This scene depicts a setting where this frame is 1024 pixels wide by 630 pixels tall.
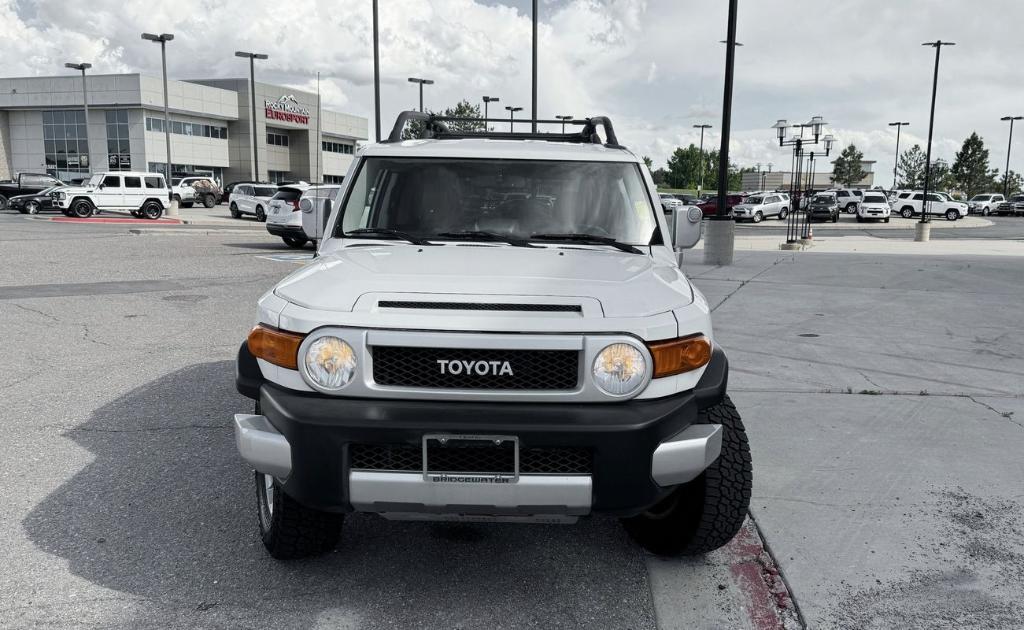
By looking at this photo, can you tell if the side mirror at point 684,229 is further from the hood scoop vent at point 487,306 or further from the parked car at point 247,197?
the parked car at point 247,197

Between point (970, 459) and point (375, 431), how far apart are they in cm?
368

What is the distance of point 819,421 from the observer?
5.44 meters

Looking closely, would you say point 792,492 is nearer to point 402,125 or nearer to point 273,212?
point 402,125

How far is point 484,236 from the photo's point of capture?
3928mm

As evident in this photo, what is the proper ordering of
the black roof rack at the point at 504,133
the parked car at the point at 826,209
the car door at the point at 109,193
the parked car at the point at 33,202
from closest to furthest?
the black roof rack at the point at 504,133 < the car door at the point at 109,193 < the parked car at the point at 33,202 < the parked car at the point at 826,209

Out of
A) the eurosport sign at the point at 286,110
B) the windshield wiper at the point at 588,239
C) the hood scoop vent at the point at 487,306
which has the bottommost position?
the hood scoop vent at the point at 487,306

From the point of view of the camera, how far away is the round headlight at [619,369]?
279 centimetres

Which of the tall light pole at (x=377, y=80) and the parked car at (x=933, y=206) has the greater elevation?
the tall light pole at (x=377, y=80)

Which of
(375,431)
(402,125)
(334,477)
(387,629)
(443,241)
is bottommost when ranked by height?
(387,629)

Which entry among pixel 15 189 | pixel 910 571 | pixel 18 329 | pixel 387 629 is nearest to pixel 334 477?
pixel 387 629

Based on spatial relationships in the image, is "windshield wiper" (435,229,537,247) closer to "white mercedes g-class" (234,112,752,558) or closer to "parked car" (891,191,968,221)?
"white mercedes g-class" (234,112,752,558)

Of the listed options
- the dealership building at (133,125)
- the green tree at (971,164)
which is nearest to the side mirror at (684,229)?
the dealership building at (133,125)

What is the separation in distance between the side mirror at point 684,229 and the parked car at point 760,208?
41.2 metres

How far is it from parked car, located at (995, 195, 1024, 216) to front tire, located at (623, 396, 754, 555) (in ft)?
210
